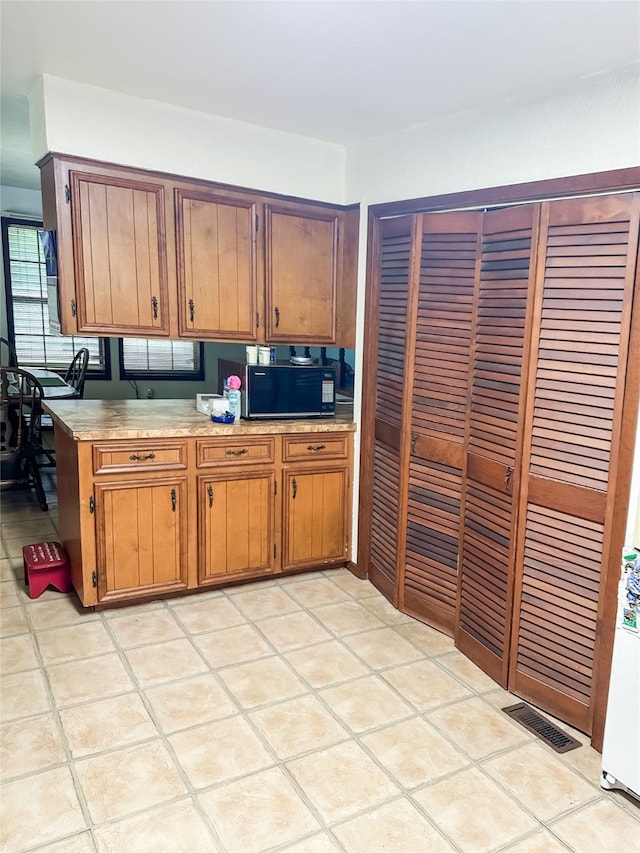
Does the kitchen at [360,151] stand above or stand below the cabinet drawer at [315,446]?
above

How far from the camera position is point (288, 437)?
3.20 metres

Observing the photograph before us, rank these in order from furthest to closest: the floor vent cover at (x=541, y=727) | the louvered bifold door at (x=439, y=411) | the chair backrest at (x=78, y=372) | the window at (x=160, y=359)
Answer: the window at (x=160, y=359), the chair backrest at (x=78, y=372), the louvered bifold door at (x=439, y=411), the floor vent cover at (x=541, y=727)

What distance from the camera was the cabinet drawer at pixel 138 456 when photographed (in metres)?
2.76

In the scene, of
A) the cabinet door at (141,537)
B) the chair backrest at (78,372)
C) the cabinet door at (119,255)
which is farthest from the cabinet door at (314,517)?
the chair backrest at (78,372)

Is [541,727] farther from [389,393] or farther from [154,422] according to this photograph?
[154,422]

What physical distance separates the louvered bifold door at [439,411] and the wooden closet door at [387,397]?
109 millimetres

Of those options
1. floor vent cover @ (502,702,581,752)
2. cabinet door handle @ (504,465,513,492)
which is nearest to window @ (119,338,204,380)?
cabinet door handle @ (504,465,513,492)

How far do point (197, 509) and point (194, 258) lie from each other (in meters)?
1.24

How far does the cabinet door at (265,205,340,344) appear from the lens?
3.23m

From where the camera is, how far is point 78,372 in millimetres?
5348

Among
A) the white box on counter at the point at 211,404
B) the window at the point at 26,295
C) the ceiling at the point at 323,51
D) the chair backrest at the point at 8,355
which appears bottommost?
the white box on counter at the point at 211,404

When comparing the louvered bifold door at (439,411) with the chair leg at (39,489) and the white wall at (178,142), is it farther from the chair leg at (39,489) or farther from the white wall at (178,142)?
the chair leg at (39,489)

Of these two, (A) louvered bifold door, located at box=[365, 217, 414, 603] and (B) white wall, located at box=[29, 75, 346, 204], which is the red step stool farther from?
(B) white wall, located at box=[29, 75, 346, 204]

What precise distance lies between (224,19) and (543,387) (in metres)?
1.60
